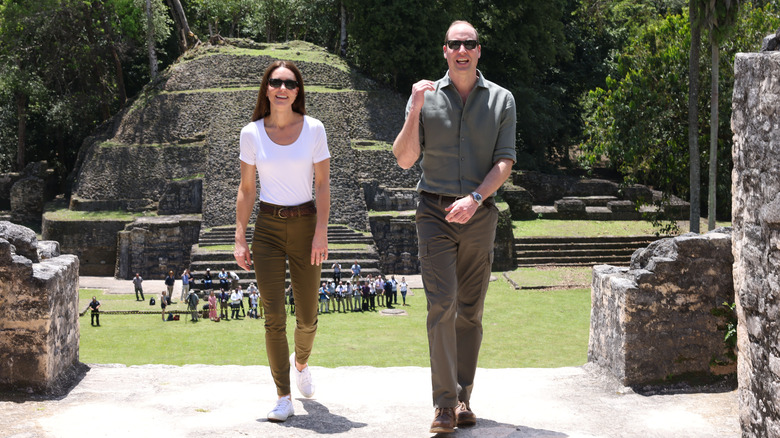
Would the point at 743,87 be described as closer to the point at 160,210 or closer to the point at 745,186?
the point at 745,186

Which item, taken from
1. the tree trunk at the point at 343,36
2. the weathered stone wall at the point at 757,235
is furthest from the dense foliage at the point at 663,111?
the weathered stone wall at the point at 757,235

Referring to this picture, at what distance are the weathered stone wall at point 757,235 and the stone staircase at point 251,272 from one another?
20.9 meters

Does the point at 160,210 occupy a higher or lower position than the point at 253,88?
lower

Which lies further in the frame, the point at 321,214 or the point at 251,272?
the point at 251,272

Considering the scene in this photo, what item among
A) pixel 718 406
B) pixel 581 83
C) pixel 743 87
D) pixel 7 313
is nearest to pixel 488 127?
pixel 743 87

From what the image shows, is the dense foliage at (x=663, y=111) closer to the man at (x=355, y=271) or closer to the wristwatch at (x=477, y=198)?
the man at (x=355, y=271)

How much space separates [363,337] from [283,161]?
1171 centimetres

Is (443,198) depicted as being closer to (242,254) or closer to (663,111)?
(242,254)

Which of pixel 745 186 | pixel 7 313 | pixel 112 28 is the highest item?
pixel 112 28

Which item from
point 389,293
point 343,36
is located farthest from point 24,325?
point 343,36

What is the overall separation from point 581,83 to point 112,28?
21.8 meters

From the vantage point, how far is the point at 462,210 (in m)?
4.38

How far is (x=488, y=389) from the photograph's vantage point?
553 centimetres

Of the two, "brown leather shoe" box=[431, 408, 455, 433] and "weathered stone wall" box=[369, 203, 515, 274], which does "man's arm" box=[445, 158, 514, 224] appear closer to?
"brown leather shoe" box=[431, 408, 455, 433]
